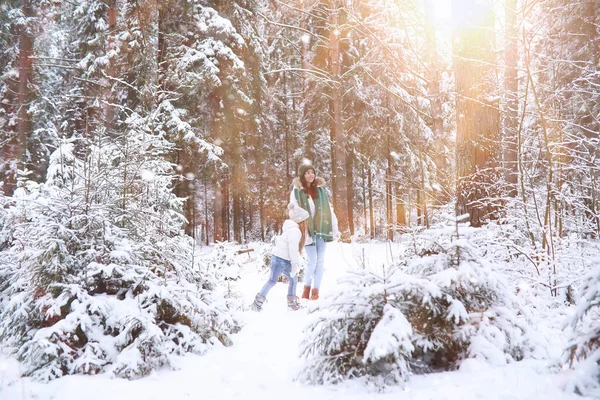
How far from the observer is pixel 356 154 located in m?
18.1

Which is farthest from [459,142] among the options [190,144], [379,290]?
[190,144]

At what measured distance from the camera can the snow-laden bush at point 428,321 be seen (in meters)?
2.40

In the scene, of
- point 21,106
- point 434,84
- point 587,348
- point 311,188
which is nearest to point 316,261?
point 311,188

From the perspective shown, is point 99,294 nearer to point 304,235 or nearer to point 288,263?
point 288,263

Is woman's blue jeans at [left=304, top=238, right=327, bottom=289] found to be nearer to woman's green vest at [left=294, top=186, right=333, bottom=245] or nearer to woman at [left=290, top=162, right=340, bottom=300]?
woman at [left=290, top=162, right=340, bottom=300]

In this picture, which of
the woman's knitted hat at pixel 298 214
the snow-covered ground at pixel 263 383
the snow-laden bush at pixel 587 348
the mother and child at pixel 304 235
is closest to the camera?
the snow-laden bush at pixel 587 348

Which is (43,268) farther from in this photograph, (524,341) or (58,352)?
(524,341)

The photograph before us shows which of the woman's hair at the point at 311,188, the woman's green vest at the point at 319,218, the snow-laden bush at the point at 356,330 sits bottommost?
the snow-laden bush at the point at 356,330

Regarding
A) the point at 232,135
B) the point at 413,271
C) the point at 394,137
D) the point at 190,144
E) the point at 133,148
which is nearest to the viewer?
the point at 413,271

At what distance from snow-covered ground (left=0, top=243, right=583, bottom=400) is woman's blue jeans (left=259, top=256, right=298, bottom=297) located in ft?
5.16

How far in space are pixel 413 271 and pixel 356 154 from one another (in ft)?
51.4

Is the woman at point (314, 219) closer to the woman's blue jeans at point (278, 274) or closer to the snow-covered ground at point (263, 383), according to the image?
the woman's blue jeans at point (278, 274)

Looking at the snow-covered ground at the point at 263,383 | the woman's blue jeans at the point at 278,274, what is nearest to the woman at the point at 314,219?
the woman's blue jeans at the point at 278,274

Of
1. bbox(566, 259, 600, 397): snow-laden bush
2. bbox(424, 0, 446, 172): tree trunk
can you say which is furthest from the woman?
bbox(566, 259, 600, 397): snow-laden bush
